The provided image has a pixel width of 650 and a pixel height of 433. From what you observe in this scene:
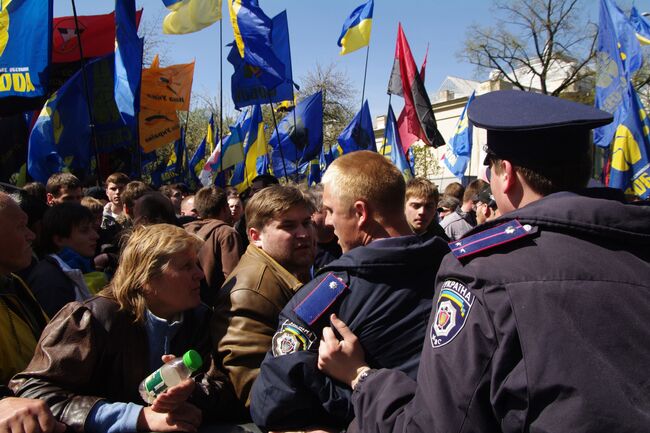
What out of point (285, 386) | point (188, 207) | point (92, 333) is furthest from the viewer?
point (188, 207)

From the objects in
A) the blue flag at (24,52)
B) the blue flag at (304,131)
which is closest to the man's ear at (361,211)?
the blue flag at (24,52)

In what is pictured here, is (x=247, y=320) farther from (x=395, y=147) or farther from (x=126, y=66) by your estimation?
(x=395, y=147)

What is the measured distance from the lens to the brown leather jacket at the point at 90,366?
2.06m

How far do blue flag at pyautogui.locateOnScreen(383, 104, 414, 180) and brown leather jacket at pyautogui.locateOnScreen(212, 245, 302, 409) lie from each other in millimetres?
9299

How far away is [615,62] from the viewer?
29.9ft

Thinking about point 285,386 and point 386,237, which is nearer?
point 285,386

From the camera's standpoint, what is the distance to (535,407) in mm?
1249

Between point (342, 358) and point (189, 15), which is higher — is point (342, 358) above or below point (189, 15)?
below

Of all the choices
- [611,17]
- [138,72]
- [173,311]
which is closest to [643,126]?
[611,17]

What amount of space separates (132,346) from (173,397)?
366 mm

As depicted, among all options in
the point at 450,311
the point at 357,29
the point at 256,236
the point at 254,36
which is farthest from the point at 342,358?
the point at 357,29

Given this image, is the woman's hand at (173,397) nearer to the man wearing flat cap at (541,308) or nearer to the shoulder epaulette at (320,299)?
the shoulder epaulette at (320,299)

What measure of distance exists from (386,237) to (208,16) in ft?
27.1

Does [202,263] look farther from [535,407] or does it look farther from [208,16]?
[208,16]
